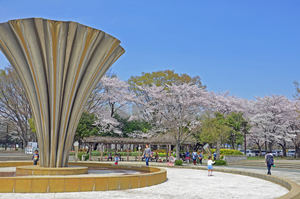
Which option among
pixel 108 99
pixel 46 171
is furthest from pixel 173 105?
pixel 46 171

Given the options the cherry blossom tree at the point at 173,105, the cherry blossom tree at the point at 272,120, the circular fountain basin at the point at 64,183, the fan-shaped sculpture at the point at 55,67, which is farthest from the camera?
the cherry blossom tree at the point at 272,120

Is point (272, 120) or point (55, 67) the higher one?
point (272, 120)

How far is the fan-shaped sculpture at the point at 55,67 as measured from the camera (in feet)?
35.7

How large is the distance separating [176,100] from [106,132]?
11202mm

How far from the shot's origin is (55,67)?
37.1 feet

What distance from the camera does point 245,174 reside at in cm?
1584

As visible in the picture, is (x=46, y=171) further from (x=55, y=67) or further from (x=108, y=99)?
(x=108, y=99)

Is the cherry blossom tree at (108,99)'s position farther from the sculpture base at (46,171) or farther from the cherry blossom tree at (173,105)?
the sculpture base at (46,171)

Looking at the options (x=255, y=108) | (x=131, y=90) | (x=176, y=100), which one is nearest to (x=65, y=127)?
(x=176, y=100)

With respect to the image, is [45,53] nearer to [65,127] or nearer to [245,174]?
[65,127]

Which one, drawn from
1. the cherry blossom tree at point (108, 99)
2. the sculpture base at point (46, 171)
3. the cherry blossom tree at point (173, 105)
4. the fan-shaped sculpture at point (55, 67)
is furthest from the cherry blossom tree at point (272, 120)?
the sculpture base at point (46, 171)

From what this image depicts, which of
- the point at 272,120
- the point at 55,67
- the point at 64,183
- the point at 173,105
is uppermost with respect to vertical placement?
the point at 173,105

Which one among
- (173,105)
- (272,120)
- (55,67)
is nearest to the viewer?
(55,67)

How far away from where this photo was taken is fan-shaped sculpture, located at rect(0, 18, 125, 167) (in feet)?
35.7
